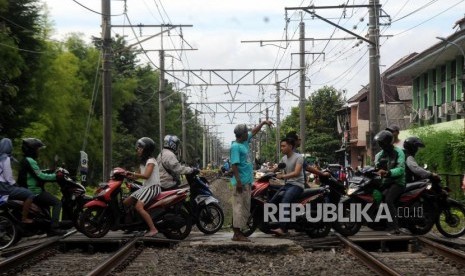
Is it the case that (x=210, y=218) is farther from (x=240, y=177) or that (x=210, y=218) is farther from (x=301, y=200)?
(x=240, y=177)

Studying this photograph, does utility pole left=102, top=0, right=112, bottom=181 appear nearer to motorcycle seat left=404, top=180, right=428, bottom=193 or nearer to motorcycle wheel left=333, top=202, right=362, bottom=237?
motorcycle wheel left=333, top=202, right=362, bottom=237

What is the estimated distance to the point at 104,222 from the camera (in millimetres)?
12570

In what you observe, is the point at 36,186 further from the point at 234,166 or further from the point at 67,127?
the point at 67,127

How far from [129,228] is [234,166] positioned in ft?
7.31

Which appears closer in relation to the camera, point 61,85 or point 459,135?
point 459,135

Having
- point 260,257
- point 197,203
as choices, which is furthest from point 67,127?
point 260,257

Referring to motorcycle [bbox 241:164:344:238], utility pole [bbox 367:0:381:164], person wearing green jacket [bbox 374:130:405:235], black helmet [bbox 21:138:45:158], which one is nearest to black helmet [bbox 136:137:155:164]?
black helmet [bbox 21:138:45:158]

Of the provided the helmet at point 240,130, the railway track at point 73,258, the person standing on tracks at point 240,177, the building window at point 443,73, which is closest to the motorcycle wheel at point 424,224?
the person standing on tracks at point 240,177

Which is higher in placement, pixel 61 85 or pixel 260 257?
pixel 61 85

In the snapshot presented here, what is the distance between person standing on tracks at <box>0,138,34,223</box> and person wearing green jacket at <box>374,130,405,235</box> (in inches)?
229

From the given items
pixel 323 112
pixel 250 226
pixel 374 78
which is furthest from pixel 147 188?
pixel 323 112

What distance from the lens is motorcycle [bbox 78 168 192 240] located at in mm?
12383

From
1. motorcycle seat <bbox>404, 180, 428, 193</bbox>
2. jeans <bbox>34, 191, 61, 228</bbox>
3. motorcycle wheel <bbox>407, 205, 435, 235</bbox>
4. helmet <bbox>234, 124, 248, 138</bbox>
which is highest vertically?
helmet <bbox>234, 124, 248, 138</bbox>

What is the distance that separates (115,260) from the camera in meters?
9.85
